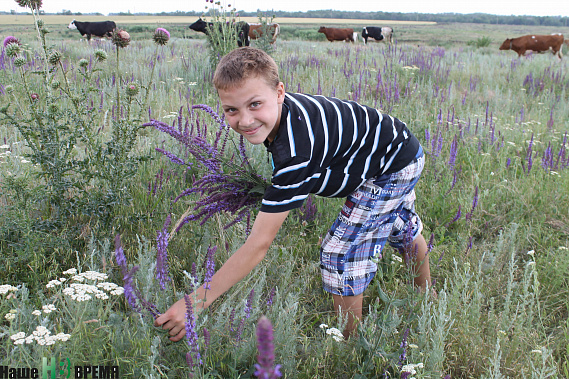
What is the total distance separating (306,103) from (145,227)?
1409mm

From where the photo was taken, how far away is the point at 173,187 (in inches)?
123

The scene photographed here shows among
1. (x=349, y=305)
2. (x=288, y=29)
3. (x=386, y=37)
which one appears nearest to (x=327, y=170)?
(x=349, y=305)

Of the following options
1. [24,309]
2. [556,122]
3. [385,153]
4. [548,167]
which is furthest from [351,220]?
[556,122]

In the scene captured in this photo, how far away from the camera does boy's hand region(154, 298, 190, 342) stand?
1.64 metres

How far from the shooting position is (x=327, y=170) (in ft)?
6.97

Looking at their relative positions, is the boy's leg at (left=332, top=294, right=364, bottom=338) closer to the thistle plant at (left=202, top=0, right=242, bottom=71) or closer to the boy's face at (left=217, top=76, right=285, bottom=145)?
the boy's face at (left=217, top=76, right=285, bottom=145)

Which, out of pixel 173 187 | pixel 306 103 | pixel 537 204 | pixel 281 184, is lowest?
pixel 537 204

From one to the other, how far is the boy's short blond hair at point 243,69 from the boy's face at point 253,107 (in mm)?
20

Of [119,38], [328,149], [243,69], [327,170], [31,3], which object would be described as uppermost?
[31,3]

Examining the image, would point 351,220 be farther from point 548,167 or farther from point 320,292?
point 548,167

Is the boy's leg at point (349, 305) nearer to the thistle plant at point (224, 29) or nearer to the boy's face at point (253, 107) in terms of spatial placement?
the boy's face at point (253, 107)

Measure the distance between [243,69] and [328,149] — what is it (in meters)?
0.52

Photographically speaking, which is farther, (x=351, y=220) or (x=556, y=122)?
(x=556, y=122)

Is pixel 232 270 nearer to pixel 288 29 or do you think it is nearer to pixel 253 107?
pixel 253 107
